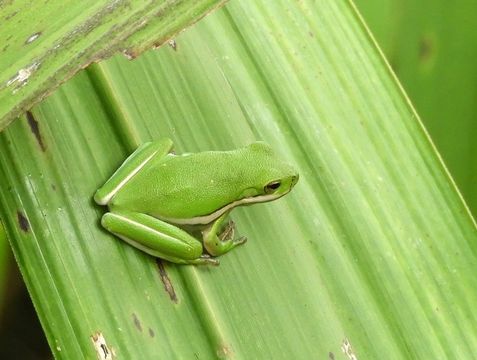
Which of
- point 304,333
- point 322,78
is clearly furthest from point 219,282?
point 322,78

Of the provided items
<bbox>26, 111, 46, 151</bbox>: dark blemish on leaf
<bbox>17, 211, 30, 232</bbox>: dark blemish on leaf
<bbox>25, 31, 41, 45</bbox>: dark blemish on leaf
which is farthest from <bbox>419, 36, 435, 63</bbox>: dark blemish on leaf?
<bbox>25, 31, 41, 45</bbox>: dark blemish on leaf

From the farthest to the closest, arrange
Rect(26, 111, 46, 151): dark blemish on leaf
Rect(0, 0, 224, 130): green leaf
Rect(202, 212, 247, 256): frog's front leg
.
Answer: Rect(202, 212, 247, 256): frog's front leg < Rect(26, 111, 46, 151): dark blemish on leaf < Rect(0, 0, 224, 130): green leaf

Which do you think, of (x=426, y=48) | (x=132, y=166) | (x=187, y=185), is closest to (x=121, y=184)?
(x=132, y=166)

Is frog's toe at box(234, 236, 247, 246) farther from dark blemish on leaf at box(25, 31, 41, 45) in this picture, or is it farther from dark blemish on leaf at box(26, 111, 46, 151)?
dark blemish on leaf at box(25, 31, 41, 45)

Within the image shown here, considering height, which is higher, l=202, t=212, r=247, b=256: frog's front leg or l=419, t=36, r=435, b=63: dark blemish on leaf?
l=419, t=36, r=435, b=63: dark blemish on leaf

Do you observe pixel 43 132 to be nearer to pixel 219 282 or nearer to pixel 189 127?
pixel 189 127

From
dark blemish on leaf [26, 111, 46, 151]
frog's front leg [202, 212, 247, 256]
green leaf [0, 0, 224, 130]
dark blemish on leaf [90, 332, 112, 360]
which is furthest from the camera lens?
frog's front leg [202, 212, 247, 256]
